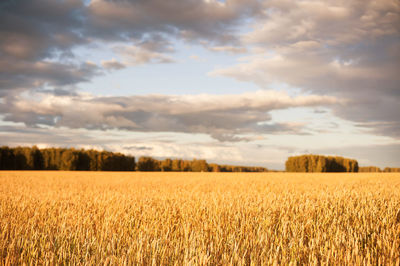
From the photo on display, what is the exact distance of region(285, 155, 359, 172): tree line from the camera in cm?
9319

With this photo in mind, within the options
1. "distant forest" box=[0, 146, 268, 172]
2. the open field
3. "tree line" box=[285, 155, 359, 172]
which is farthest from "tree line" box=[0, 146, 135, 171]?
the open field

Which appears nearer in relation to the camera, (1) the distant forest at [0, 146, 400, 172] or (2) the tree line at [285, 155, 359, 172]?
(1) the distant forest at [0, 146, 400, 172]

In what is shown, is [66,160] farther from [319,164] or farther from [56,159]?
[319,164]

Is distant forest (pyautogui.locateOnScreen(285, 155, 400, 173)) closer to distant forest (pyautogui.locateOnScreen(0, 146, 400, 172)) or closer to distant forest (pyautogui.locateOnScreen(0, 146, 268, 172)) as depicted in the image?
distant forest (pyautogui.locateOnScreen(0, 146, 400, 172))

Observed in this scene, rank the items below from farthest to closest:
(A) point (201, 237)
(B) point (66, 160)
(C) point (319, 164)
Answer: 1. (C) point (319, 164)
2. (B) point (66, 160)
3. (A) point (201, 237)

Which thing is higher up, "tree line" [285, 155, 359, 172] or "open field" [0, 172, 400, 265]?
"open field" [0, 172, 400, 265]

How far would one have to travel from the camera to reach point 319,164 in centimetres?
9238

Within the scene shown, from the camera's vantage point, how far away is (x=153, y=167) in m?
86.1

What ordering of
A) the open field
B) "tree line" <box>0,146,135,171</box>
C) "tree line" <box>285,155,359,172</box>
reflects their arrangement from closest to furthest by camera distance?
the open field
"tree line" <box>0,146,135,171</box>
"tree line" <box>285,155,359,172</box>

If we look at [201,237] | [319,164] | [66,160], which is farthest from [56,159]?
[201,237]

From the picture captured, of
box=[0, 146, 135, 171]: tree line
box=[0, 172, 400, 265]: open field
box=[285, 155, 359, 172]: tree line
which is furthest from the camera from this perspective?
box=[285, 155, 359, 172]: tree line

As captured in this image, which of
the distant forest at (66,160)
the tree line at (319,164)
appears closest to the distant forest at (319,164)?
the tree line at (319,164)

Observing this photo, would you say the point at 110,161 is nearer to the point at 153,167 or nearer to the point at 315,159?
the point at 153,167

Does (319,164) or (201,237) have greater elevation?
(201,237)
